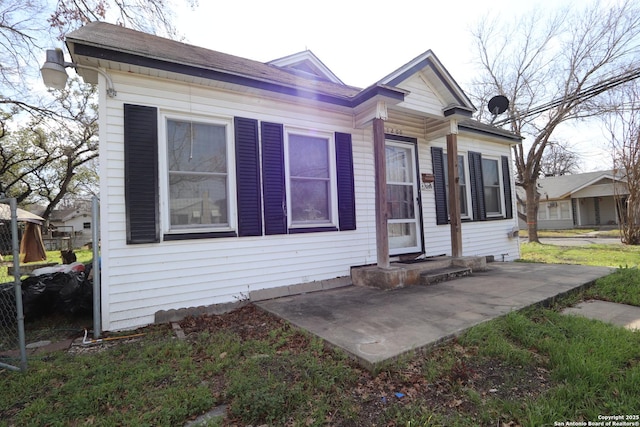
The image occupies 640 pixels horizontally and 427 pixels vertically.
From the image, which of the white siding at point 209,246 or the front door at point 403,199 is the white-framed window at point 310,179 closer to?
the white siding at point 209,246

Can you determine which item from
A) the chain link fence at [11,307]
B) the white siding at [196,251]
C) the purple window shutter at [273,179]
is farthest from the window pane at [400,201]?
the chain link fence at [11,307]

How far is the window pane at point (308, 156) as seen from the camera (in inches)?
189

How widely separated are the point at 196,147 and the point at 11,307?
9.69ft

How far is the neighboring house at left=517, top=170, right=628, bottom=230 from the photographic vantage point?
22.9m

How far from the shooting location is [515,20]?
13070mm

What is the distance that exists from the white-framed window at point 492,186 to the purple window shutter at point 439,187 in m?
1.67

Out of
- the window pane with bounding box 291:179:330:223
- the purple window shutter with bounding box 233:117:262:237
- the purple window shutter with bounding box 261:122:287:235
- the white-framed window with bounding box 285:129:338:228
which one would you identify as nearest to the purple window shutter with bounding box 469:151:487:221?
the white-framed window with bounding box 285:129:338:228

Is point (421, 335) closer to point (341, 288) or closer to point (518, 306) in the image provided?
point (518, 306)

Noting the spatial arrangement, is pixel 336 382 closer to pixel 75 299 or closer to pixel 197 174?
pixel 197 174

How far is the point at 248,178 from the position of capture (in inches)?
167

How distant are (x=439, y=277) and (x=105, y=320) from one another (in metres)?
4.62

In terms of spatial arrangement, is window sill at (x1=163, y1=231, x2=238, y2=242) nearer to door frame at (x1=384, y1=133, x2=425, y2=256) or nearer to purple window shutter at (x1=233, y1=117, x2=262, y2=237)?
purple window shutter at (x1=233, y1=117, x2=262, y2=237)

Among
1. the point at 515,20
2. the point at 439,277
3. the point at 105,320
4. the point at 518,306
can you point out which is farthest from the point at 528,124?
the point at 105,320

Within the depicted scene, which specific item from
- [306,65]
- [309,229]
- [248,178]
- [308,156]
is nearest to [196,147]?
[248,178]
